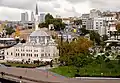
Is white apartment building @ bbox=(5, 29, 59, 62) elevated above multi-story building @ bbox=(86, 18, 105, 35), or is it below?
below

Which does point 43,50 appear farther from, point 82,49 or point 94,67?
point 94,67

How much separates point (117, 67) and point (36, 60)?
7944mm

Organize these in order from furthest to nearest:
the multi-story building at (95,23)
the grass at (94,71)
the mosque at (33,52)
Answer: the multi-story building at (95,23) → the mosque at (33,52) → the grass at (94,71)

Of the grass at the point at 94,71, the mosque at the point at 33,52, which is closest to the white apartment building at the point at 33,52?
the mosque at the point at 33,52

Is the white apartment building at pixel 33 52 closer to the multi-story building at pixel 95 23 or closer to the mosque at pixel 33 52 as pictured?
the mosque at pixel 33 52

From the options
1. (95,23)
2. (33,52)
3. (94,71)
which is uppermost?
(95,23)

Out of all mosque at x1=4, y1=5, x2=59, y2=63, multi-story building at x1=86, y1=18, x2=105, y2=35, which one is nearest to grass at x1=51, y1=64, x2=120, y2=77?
mosque at x1=4, y1=5, x2=59, y2=63

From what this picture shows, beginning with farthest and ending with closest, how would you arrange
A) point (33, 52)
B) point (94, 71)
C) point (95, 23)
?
point (95, 23), point (33, 52), point (94, 71)

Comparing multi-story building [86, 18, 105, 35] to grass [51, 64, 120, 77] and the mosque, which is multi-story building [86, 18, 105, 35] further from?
grass [51, 64, 120, 77]

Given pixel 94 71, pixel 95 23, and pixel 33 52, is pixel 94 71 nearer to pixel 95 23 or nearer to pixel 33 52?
pixel 33 52

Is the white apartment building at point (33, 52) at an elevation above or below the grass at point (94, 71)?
above

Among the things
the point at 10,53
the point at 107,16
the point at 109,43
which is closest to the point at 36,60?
the point at 10,53

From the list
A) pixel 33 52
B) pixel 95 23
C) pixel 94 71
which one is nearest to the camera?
pixel 94 71

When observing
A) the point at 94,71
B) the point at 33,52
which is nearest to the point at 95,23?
the point at 33,52
